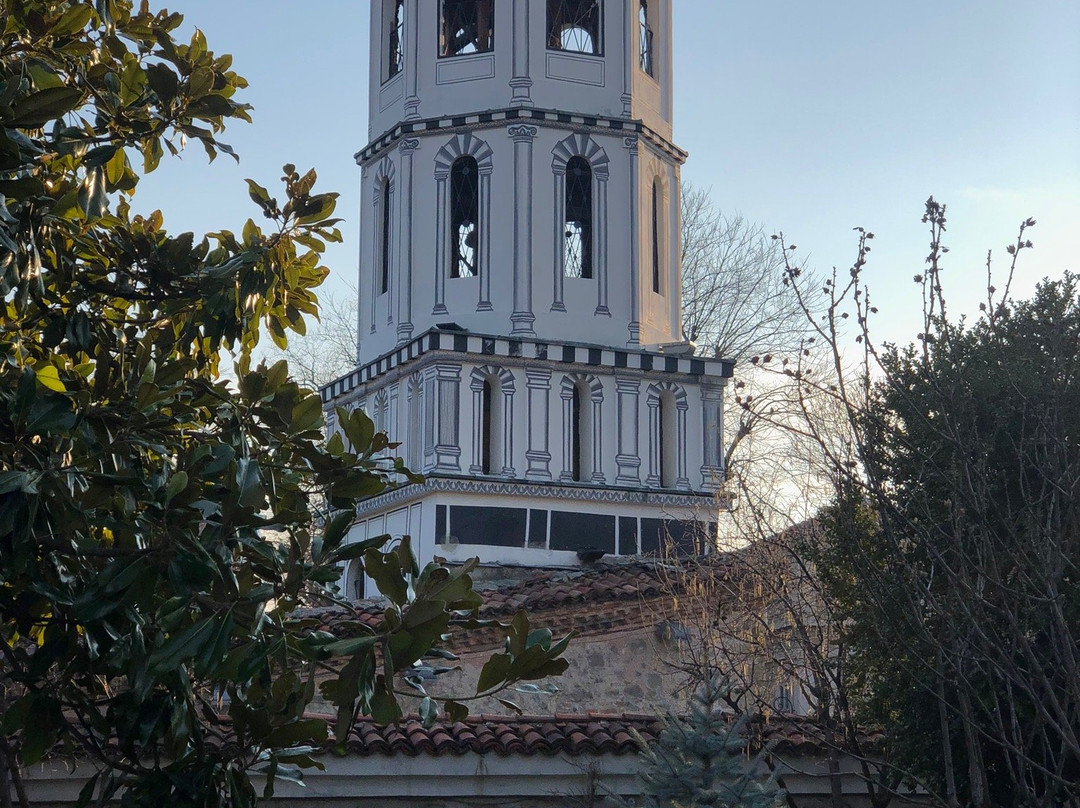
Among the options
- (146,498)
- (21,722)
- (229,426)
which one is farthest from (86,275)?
(21,722)

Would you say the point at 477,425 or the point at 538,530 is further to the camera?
the point at 477,425

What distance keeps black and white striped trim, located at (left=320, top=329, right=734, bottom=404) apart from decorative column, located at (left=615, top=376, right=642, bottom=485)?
1.05ft

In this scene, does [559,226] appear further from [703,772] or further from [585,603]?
[703,772]

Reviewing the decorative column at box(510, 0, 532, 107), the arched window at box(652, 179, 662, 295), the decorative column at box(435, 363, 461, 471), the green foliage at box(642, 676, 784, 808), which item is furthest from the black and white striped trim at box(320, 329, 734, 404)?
the green foliage at box(642, 676, 784, 808)

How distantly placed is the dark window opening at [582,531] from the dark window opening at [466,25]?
7.40 meters

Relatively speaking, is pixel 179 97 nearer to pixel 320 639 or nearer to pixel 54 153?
pixel 54 153

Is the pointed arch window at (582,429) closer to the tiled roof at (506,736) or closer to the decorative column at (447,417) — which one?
the decorative column at (447,417)

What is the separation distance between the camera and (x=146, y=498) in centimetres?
463

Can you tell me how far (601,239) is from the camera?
21406 mm

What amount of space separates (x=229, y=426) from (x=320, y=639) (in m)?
0.99

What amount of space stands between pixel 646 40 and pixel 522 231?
4.30m

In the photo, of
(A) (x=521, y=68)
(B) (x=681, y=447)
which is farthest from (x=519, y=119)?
(B) (x=681, y=447)

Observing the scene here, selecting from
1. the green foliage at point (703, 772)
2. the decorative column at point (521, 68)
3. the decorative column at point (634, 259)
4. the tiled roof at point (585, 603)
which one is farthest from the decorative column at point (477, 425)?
the green foliage at point (703, 772)

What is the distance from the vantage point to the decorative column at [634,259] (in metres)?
21.3
